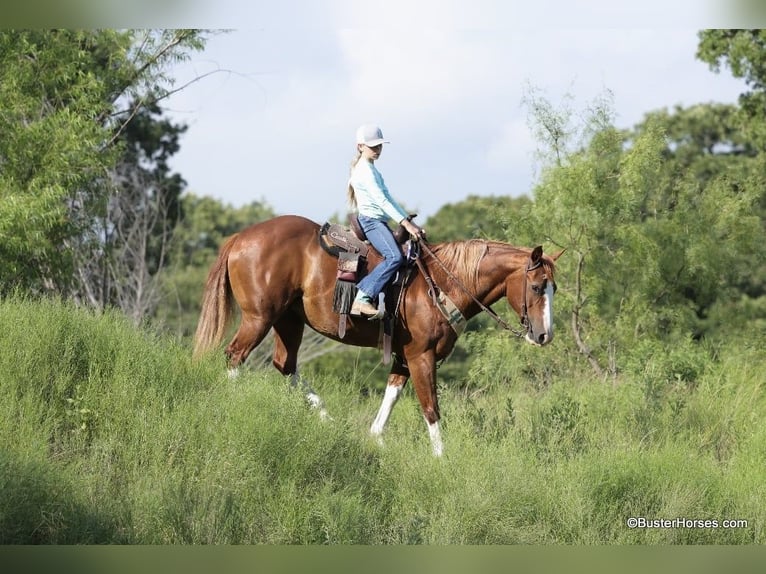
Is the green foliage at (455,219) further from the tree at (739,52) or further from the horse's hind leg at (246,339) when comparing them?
the horse's hind leg at (246,339)

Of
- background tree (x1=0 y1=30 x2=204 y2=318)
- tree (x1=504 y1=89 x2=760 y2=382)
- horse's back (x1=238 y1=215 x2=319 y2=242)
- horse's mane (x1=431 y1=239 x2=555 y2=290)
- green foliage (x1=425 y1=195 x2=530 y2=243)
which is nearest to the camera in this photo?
horse's mane (x1=431 y1=239 x2=555 y2=290)

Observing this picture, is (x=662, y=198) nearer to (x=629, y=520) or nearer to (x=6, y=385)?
(x=629, y=520)

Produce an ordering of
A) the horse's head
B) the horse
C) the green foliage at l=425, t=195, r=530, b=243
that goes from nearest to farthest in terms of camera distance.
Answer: the horse's head, the horse, the green foliage at l=425, t=195, r=530, b=243

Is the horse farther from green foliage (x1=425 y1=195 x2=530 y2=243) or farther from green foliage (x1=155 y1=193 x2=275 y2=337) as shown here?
green foliage (x1=425 y1=195 x2=530 y2=243)

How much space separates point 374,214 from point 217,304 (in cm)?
192

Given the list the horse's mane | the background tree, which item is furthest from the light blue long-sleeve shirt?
the background tree

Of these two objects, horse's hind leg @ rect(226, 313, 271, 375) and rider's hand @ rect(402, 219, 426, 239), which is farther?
horse's hind leg @ rect(226, 313, 271, 375)

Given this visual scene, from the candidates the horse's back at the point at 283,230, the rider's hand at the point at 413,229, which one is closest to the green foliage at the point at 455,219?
the horse's back at the point at 283,230

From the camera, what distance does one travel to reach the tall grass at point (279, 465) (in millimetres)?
7668

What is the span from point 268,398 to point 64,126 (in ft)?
16.4

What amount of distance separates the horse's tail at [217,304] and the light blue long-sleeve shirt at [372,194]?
1528 mm

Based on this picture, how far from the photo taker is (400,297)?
31.2 feet

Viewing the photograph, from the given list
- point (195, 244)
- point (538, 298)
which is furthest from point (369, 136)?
point (195, 244)

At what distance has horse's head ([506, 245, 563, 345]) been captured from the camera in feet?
29.9
